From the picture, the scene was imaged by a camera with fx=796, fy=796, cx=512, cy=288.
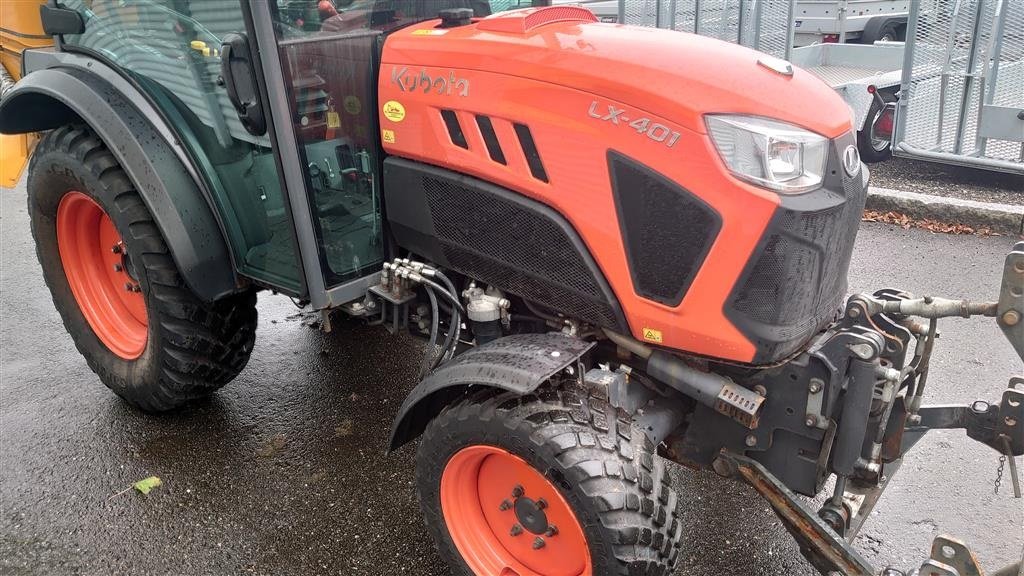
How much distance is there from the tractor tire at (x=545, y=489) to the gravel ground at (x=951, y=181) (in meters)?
4.76

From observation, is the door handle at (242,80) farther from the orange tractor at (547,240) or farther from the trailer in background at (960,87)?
the trailer in background at (960,87)

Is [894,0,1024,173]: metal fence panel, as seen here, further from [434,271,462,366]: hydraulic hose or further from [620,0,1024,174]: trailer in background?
[434,271,462,366]: hydraulic hose

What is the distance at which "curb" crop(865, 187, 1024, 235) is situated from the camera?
5.29 m

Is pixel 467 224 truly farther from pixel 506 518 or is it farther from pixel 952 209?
pixel 952 209

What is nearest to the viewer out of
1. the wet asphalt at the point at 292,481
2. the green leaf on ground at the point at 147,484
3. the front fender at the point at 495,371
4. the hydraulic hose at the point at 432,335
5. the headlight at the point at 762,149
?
the headlight at the point at 762,149

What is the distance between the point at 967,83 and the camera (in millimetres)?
5828

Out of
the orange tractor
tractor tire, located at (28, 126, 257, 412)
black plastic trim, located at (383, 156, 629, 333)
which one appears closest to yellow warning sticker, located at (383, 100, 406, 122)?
the orange tractor

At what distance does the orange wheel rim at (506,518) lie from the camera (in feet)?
7.55

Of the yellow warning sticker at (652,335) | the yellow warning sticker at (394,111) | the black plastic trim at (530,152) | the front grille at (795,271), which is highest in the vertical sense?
the yellow warning sticker at (394,111)

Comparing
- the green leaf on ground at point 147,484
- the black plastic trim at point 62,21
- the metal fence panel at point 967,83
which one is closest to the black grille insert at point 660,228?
the green leaf on ground at point 147,484

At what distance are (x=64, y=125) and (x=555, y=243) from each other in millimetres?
2248

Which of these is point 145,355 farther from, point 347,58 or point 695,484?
point 695,484

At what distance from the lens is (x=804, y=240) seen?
80.7 inches

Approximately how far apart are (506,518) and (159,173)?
1.72 metres
